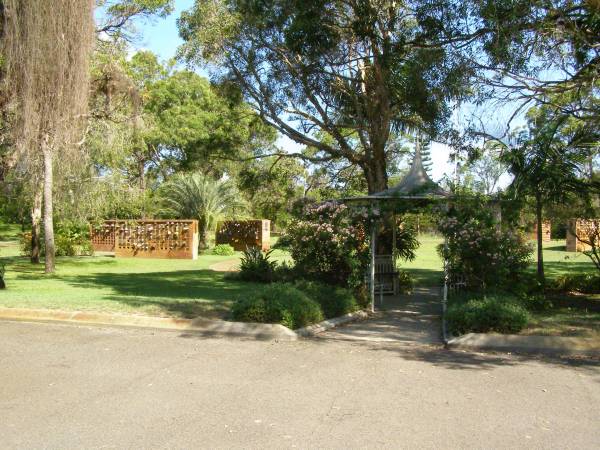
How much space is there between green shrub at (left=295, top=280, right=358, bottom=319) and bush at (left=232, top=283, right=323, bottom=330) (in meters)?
0.67

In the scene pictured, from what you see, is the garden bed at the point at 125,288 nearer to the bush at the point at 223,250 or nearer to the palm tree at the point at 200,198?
the bush at the point at 223,250

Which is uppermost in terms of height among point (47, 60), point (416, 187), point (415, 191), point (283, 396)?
point (47, 60)

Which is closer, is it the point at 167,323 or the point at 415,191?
the point at 167,323

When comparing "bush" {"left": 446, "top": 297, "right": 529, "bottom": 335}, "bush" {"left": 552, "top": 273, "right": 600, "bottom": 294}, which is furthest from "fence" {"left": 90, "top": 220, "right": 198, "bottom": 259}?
"bush" {"left": 446, "top": 297, "right": 529, "bottom": 335}

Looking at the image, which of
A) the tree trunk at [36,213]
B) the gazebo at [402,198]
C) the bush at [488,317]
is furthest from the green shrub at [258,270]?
the tree trunk at [36,213]

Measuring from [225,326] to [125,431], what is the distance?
5.04 metres

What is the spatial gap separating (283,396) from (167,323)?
4.79 meters

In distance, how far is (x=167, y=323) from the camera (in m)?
10.6

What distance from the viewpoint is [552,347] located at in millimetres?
8781

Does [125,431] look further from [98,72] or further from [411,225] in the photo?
[98,72]

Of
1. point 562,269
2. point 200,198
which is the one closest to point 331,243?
point 562,269

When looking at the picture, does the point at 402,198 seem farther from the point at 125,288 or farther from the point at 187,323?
the point at 125,288

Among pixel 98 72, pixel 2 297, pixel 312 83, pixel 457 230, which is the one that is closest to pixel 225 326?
pixel 457 230

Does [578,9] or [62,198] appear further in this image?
[62,198]
